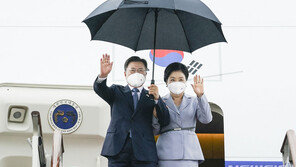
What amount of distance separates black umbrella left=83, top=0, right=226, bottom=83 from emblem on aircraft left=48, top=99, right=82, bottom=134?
0.63m

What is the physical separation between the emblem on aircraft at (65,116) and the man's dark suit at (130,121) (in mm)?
178

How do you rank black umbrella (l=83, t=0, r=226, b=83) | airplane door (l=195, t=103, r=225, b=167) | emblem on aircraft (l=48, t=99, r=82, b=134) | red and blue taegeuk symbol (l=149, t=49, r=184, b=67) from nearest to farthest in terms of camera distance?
1. emblem on aircraft (l=48, t=99, r=82, b=134)
2. black umbrella (l=83, t=0, r=226, b=83)
3. red and blue taegeuk symbol (l=149, t=49, r=184, b=67)
4. airplane door (l=195, t=103, r=225, b=167)

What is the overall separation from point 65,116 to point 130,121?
42 centimetres

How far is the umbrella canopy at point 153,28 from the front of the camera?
3.50 meters

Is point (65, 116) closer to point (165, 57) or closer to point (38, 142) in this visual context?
point (38, 142)

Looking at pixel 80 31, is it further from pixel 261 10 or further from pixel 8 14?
pixel 261 10

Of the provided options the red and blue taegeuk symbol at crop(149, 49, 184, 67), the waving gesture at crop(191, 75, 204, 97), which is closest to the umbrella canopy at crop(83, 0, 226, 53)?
the waving gesture at crop(191, 75, 204, 97)

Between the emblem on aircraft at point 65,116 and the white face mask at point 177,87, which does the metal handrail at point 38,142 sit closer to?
the emblem on aircraft at point 65,116

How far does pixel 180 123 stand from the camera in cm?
338

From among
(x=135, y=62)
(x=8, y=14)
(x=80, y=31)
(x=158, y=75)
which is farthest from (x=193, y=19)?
(x=8, y=14)

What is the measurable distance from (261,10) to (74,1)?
69.5 inches

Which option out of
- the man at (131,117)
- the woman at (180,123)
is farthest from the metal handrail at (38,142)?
Result: the woman at (180,123)

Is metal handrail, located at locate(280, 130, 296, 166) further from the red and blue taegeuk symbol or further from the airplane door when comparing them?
the airplane door

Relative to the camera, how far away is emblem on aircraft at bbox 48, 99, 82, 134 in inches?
120
